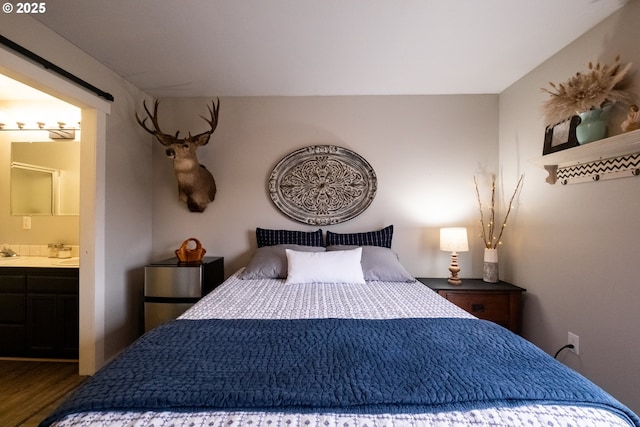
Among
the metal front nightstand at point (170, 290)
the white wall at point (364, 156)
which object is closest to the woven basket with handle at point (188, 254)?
the metal front nightstand at point (170, 290)

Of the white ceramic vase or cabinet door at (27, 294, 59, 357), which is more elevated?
the white ceramic vase

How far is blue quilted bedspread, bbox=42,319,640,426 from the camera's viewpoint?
0.83 m

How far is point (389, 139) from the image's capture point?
298 centimetres

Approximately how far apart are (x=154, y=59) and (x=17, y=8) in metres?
0.76

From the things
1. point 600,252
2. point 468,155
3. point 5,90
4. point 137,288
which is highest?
point 5,90

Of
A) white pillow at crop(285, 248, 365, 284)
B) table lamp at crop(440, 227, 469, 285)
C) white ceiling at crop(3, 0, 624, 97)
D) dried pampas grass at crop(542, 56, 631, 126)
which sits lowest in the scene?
white pillow at crop(285, 248, 365, 284)

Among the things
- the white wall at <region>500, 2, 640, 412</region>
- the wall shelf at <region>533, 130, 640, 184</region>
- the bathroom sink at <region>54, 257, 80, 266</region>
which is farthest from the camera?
the bathroom sink at <region>54, 257, 80, 266</region>

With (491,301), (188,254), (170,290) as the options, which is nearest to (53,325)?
(170,290)

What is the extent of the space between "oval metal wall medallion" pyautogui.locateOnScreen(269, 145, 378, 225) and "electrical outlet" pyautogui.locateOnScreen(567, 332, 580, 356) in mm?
1849

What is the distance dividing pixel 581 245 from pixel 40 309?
4225mm

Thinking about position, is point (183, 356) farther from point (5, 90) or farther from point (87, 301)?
point (5, 90)

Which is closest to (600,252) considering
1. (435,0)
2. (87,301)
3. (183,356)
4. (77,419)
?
(435,0)

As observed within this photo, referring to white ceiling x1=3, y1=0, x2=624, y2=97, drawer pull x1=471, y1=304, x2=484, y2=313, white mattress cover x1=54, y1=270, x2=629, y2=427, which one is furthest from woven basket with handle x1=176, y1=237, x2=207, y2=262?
drawer pull x1=471, y1=304, x2=484, y2=313

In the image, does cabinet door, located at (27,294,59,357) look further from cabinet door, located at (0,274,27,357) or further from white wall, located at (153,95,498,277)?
white wall, located at (153,95,498,277)
